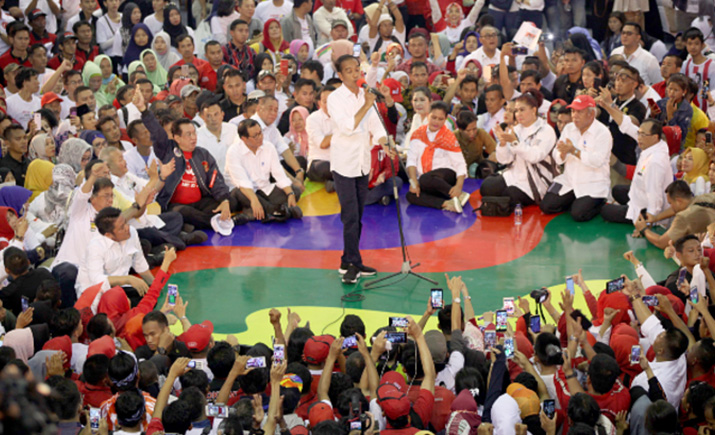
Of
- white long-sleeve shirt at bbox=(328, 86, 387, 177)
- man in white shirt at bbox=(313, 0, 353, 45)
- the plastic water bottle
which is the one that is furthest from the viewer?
man in white shirt at bbox=(313, 0, 353, 45)

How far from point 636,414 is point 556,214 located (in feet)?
15.3

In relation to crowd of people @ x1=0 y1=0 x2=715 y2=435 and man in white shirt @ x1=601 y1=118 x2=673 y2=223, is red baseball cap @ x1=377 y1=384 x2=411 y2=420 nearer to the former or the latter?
crowd of people @ x1=0 y1=0 x2=715 y2=435

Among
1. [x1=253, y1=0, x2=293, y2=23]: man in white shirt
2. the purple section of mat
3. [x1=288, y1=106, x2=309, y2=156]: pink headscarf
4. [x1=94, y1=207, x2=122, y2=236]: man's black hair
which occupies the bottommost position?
the purple section of mat

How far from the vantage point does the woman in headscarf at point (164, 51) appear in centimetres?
1162

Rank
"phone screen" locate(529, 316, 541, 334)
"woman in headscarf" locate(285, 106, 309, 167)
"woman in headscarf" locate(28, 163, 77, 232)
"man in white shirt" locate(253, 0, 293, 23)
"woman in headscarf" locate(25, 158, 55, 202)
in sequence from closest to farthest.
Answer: "phone screen" locate(529, 316, 541, 334) < "woman in headscarf" locate(28, 163, 77, 232) < "woman in headscarf" locate(25, 158, 55, 202) < "woman in headscarf" locate(285, 106, 309, 167) < "man in white shirt" locate(253, 0, 293, 23)

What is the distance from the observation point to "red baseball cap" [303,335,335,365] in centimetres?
491

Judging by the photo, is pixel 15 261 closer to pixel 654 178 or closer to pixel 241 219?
pixel 241 219

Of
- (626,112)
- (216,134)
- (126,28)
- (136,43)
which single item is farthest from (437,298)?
(126,28)

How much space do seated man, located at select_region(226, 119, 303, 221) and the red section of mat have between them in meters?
0.75

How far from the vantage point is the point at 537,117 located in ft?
29.4

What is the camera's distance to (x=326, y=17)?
12.6 m

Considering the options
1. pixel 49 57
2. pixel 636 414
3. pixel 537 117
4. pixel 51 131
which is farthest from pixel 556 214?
pixel 49 57

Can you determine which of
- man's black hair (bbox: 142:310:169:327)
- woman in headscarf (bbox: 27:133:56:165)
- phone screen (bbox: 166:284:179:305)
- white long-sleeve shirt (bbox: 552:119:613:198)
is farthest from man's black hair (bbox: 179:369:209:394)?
white long-sleeve shirt (bbox: 552:119:613:198)

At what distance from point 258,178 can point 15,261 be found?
125 inches
